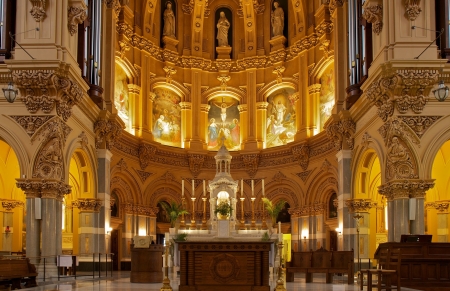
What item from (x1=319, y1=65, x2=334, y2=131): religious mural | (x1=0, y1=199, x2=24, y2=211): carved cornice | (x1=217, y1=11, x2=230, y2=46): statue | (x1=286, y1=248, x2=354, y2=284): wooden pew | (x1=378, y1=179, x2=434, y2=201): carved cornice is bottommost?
(x1=286, y1=248, x2=354, y2=284): wooden pew

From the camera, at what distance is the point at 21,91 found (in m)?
25.1

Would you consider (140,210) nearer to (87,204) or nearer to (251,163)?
(251,163)

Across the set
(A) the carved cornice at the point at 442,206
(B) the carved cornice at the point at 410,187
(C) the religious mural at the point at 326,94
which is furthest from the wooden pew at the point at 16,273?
(C) the religious mural at the point at 326,94

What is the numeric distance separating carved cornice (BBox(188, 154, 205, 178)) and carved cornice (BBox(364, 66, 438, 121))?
1620 cm

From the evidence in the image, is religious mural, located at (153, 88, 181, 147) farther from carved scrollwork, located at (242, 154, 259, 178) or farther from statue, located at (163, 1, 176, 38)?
carved scrollwork, located at (242, 154, 259, 178)

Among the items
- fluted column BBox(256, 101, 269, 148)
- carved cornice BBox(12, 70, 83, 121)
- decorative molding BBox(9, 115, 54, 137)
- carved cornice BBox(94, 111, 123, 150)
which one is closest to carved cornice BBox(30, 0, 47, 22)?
carved cornice BBox(12, 70, 83, 121)

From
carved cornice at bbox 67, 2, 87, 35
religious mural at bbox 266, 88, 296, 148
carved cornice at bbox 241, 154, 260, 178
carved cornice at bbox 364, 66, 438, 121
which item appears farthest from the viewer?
religious mural at bbox 266, 88, 296, 148

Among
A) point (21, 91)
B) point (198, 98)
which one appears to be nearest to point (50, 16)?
point (21, 91)

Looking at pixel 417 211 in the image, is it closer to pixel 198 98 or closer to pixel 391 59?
pixel 391 59

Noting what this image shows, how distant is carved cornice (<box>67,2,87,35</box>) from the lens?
2639 centimetres

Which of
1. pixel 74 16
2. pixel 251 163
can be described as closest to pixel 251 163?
pixel 251 163

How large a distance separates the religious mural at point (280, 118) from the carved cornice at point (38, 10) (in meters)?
18.0

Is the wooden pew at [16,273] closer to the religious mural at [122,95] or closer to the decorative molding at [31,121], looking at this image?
the decorative molding at [31,121]

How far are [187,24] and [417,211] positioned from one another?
2195cm
